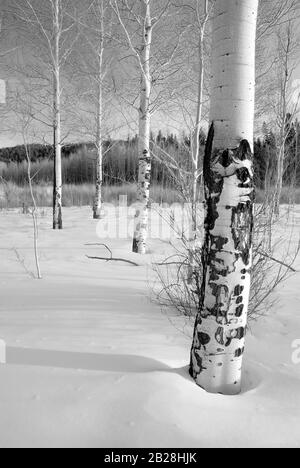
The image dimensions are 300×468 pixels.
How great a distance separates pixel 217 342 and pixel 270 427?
1.27ft

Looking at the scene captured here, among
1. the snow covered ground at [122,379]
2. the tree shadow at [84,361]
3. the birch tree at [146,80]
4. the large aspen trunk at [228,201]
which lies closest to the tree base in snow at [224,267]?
the large aspen trunk at [228,201]

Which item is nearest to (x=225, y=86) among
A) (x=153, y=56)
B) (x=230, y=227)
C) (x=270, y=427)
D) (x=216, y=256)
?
(x=230, y=227)

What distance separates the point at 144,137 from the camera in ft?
18.1

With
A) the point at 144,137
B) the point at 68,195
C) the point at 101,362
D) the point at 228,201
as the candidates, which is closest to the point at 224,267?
the point at 228,201

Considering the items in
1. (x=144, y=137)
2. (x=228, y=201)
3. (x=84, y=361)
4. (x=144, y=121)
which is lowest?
(x=84, y=361)

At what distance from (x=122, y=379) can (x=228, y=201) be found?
95cm

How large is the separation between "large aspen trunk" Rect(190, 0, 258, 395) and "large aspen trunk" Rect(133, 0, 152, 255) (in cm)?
394

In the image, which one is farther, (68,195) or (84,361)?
(68,195)

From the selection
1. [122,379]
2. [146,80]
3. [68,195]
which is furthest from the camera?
[68,195]

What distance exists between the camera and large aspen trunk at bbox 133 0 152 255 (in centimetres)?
531

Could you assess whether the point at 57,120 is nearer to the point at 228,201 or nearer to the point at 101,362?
the point at 101,362

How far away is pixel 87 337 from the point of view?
2.17 m

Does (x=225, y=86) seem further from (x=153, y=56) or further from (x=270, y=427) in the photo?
(x=153, y=56)

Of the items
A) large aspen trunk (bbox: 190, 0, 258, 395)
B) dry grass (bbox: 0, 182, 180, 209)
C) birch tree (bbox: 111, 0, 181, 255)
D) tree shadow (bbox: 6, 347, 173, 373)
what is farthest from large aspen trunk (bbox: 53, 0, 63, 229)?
large aspen trunk (bbox: 190, 0, 258, 395)
